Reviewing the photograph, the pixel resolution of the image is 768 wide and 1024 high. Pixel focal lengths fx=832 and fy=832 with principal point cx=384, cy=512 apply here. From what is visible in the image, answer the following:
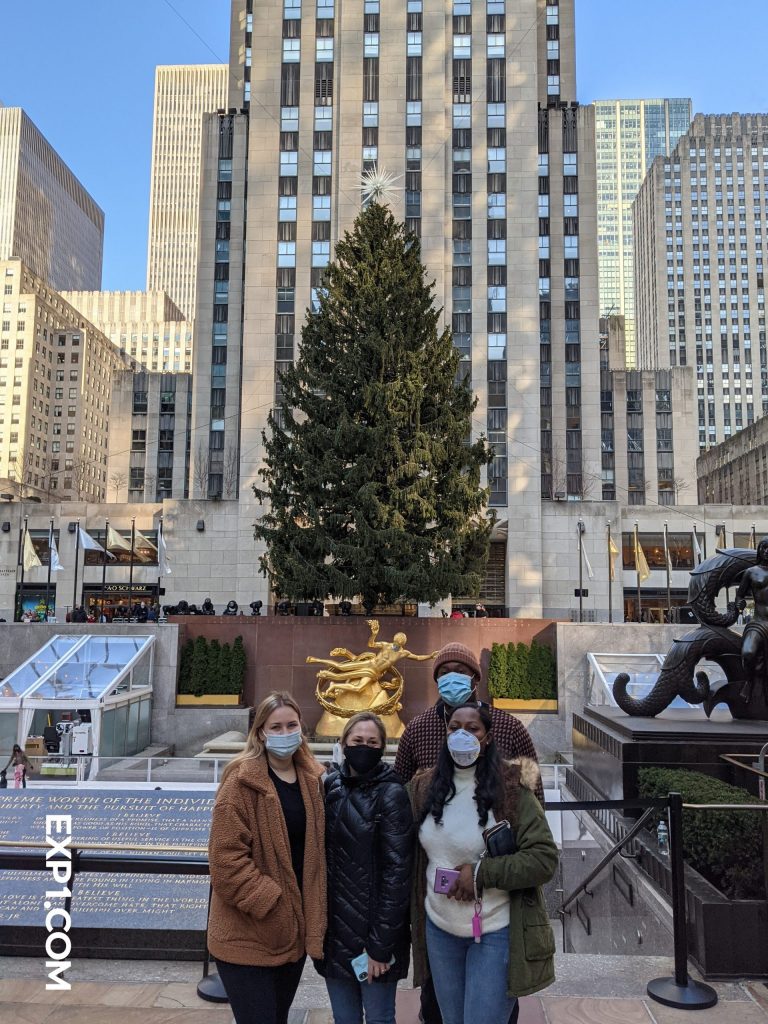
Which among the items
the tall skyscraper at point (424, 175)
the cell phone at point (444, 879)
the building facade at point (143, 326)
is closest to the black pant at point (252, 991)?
the cell phone at point (444, 879)

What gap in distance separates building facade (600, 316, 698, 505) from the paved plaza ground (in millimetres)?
59366

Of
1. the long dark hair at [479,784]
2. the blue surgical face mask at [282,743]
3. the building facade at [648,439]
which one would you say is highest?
the building facade at [648,439]

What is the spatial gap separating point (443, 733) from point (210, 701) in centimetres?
1960

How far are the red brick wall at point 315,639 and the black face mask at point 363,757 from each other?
19.4 metres

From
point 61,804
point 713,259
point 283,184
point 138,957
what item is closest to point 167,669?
point 61,804

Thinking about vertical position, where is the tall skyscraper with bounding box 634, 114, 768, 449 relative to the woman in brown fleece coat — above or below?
above

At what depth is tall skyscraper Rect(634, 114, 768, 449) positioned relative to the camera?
359ft

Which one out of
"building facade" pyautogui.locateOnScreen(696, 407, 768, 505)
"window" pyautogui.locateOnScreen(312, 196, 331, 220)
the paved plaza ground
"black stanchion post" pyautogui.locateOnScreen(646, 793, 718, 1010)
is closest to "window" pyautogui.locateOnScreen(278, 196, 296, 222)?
"window" pyautogui.locateOnScreen(312, 196, 331, 220)

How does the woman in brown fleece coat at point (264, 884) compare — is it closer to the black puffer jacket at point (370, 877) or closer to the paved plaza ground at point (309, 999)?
the black puffer jacket at point (370, 877)

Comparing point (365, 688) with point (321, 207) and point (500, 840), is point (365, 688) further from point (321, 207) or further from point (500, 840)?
point (321, 207)

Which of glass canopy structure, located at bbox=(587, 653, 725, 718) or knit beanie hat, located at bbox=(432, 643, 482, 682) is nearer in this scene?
knit beanie hat, located at bbox=(432, 643, 482, 682)

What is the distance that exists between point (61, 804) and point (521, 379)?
40.9 metres

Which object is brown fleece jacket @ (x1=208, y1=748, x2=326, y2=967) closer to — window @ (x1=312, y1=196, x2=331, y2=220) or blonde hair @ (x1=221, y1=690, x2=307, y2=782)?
blonde hair @ (x1=221, y1=690, x2=307, y2=782)

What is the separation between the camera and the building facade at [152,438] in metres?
68.4
